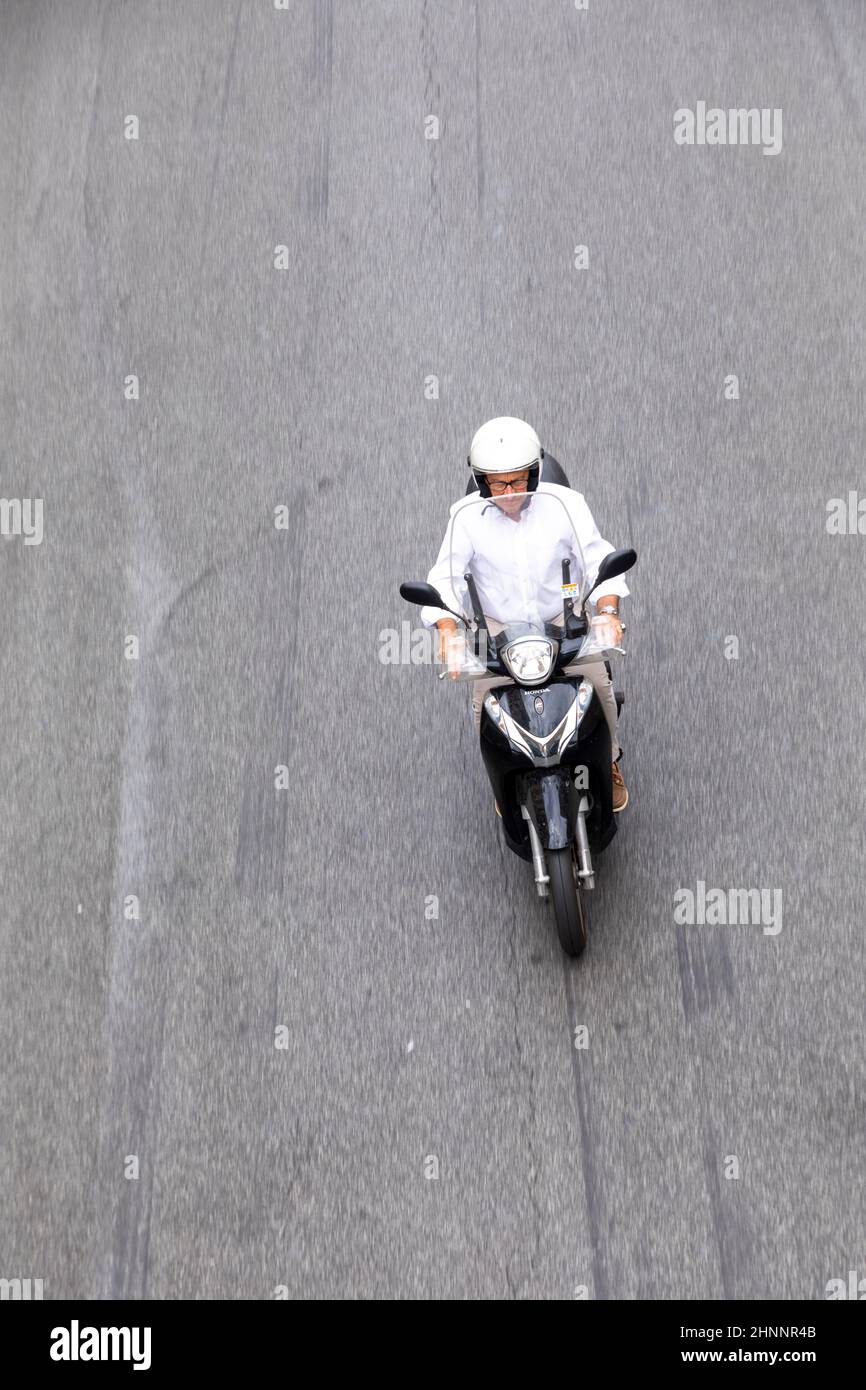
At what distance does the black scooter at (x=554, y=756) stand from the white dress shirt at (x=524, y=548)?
0.35ft

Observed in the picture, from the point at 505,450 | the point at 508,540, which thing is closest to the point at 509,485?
the point at 505,450

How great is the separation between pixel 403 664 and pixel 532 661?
6.90ft

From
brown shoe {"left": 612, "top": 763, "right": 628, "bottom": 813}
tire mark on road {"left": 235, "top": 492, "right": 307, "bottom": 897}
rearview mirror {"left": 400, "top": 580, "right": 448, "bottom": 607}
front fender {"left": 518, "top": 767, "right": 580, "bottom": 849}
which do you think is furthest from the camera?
tire mark on road {"left": 235, "top": 492, "right": 307, "bottom": 897}

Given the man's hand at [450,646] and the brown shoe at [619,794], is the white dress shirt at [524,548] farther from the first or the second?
the brown shoe at [619,794]

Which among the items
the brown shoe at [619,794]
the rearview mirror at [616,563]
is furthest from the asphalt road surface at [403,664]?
the rearview mirror at [616,563]

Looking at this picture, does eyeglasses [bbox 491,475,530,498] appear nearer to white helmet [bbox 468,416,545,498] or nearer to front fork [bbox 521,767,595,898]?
white helmet [bbox 468,416,545,498]

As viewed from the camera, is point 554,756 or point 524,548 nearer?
point 554,756

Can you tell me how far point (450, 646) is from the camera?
6.65m

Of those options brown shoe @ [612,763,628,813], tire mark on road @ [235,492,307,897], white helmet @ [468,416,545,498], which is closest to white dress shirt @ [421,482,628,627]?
white helmet @ [468,416,545,498]

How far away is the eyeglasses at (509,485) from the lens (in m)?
6.61

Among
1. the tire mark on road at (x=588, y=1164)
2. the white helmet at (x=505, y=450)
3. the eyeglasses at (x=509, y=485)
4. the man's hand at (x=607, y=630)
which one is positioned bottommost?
the tire mark on road at (x=588, y=1164)

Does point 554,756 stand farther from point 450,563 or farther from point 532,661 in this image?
point 450,563

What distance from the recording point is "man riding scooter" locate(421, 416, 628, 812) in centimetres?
656

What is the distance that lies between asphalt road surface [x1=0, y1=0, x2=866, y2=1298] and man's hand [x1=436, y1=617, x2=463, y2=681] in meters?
1.37
